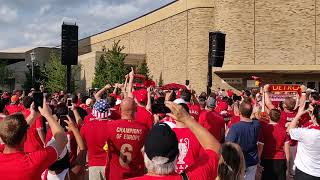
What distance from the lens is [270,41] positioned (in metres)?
39.4

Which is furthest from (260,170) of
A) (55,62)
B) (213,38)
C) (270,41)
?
(55,62)

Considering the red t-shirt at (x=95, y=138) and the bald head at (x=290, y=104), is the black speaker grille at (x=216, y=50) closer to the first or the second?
the bald head at (x=290, y=104)

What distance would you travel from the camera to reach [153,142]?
3141mm

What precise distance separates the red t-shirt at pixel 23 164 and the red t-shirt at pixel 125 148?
2190mm

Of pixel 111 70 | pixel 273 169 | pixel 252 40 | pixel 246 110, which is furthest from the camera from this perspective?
pixel 111 70

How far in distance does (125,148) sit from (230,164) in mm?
2758

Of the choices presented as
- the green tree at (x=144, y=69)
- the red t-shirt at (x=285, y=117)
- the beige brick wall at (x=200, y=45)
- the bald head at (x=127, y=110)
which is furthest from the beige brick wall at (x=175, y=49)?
the bald head at (x=127, y=110)

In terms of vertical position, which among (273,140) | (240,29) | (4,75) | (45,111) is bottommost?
(273,140)

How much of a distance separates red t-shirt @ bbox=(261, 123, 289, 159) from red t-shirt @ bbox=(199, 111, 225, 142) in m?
0.76

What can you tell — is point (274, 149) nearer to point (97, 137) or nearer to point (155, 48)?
point (97, 137)

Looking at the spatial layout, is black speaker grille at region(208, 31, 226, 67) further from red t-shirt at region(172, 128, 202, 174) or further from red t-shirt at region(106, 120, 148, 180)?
red t-shirt at region(172, 128, 202, 174)

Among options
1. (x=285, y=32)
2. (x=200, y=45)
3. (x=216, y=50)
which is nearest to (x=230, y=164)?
(x=216, y=50)

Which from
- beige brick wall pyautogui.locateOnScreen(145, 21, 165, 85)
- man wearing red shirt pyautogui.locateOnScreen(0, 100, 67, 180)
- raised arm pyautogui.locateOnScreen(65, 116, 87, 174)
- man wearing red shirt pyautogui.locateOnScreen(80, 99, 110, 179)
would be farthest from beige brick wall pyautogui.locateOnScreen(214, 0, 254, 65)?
man wearing red shirt pyautogui.locateOnScreen(0, 100, 67, 180)

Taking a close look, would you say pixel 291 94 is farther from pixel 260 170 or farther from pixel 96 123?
pixel 96 123
